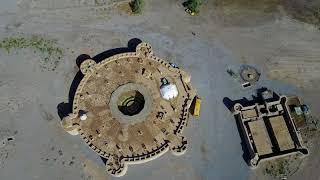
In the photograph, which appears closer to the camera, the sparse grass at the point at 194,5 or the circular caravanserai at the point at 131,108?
the circular caravanserai at the point at 131,108

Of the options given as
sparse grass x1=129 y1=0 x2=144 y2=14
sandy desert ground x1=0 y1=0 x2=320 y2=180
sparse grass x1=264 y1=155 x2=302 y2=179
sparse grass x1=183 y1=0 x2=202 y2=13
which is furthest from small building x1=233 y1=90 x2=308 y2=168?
sparse grass x1=129 y1=0 x2=144 y2=14

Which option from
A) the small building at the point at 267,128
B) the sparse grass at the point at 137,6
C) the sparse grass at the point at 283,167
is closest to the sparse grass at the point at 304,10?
the small building at the point at 267,128

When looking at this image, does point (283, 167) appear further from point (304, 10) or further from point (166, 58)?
point (304, 10)

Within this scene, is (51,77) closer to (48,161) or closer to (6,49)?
(6,49)

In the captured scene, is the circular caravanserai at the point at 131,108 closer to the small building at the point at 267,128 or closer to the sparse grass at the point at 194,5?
the small building at the point at 267,128

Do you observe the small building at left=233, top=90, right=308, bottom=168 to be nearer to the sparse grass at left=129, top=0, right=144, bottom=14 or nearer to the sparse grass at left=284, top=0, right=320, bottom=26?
Result: the sparse grass at left=284, top=0, right=320, bottom=26

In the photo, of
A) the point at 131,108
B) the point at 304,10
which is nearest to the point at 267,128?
the point at 131,108
